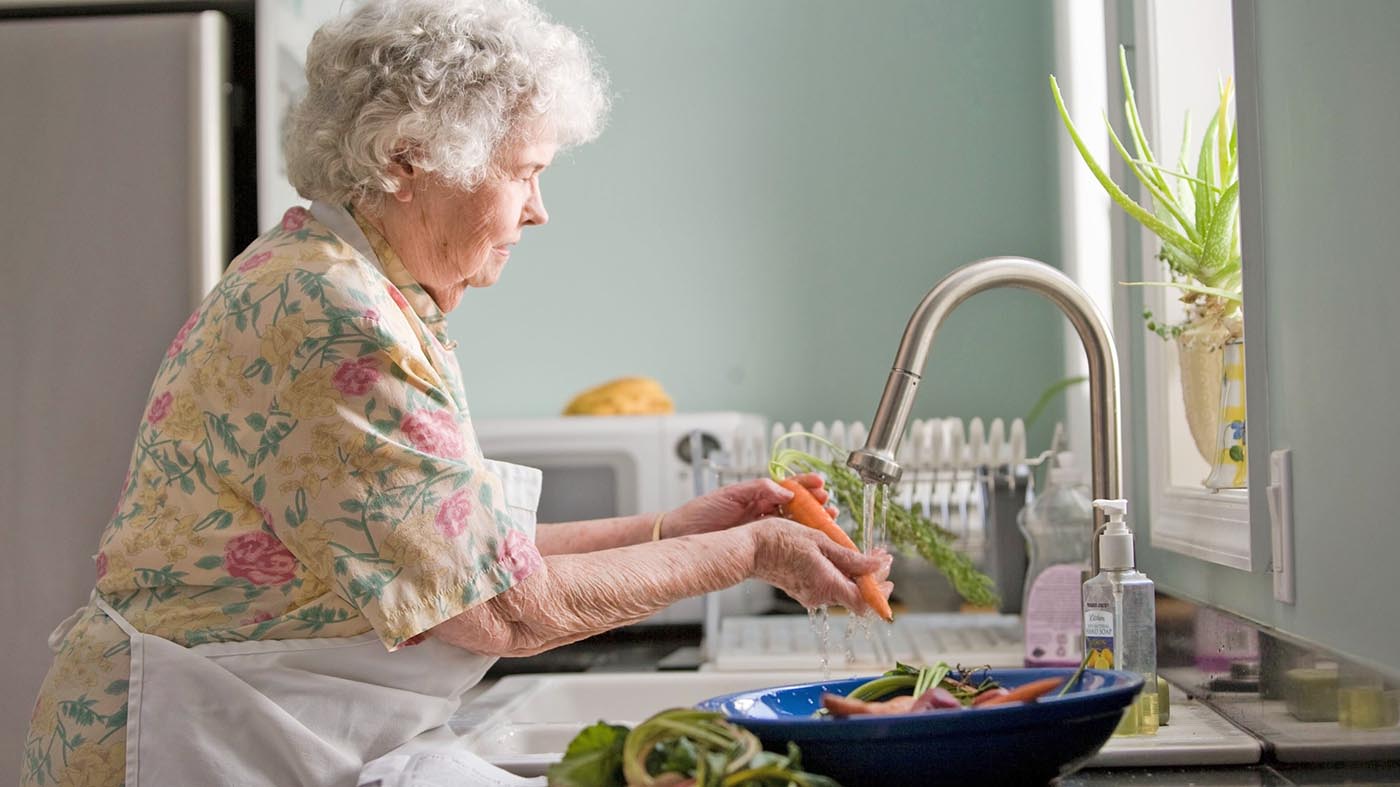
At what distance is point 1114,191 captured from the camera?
1.40 metres

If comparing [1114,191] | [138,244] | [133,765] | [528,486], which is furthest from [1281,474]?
[138,244]

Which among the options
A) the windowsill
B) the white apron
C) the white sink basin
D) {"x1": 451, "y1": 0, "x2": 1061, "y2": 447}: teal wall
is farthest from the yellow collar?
{"x1": 451, "y1": 0, "x2": 1061, "y2": 447}: teal wall

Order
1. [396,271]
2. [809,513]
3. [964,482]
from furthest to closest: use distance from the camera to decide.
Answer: [964,482] < [809,513] < [396,271]

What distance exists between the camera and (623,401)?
7.79ft

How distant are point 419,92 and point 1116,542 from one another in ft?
2.26

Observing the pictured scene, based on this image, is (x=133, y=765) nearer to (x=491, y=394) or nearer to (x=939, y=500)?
(x=939, y=500)

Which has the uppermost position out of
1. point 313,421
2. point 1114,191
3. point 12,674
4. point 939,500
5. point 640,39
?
point 640,39

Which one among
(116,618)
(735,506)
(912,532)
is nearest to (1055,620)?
(912,532)

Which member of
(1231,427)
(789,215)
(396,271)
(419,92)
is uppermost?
(789,215)

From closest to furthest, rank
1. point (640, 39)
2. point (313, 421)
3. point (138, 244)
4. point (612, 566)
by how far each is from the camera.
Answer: point (313, 421), point (612, 566), point (138, 244), point (640, 39)

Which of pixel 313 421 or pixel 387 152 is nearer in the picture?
pixel 313 421

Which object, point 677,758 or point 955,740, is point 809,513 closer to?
point 955,740

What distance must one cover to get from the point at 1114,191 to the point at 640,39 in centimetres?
167

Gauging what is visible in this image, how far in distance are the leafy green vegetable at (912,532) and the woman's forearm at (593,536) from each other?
35 cm
